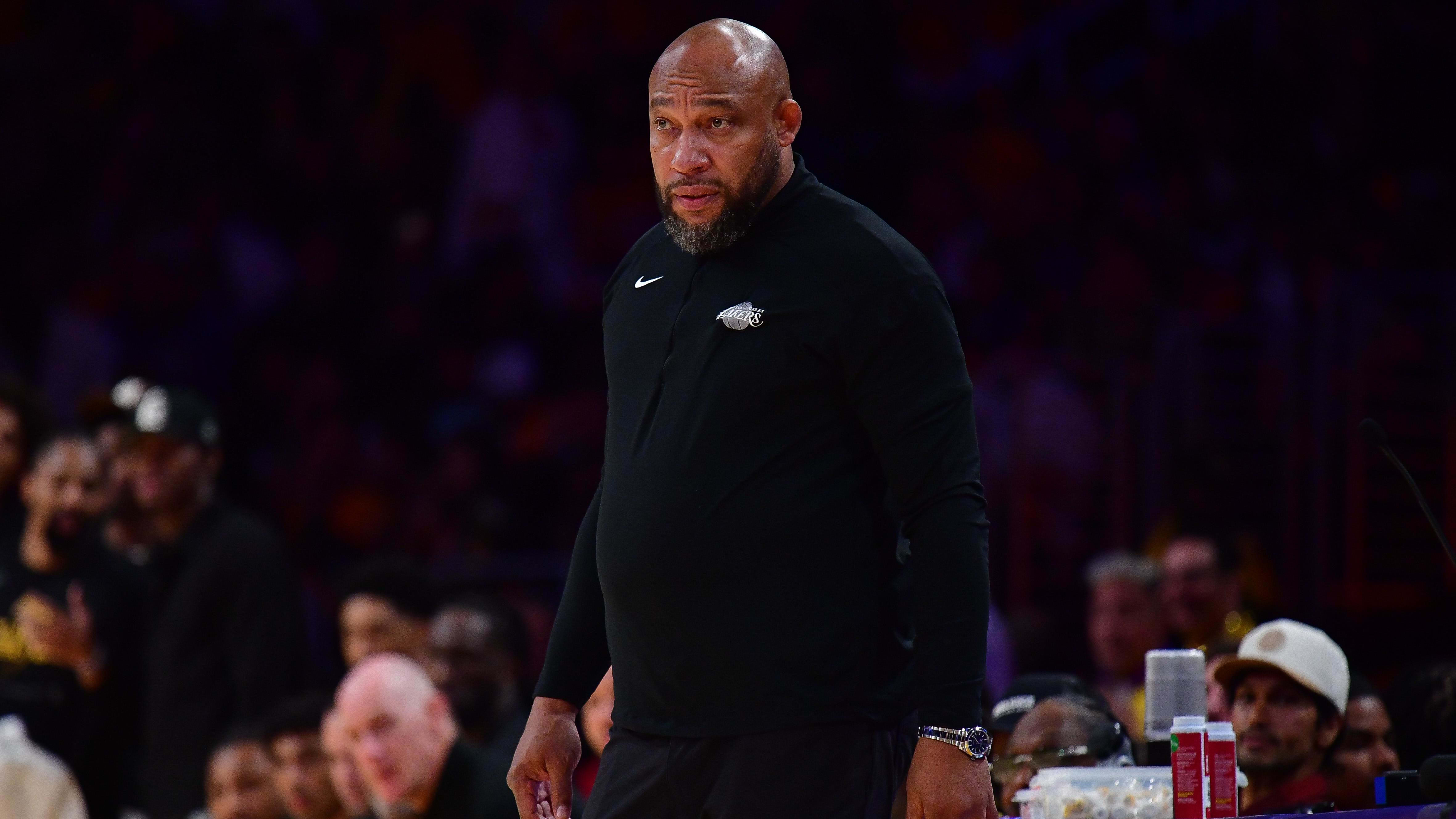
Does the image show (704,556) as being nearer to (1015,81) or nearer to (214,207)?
(1015,81)

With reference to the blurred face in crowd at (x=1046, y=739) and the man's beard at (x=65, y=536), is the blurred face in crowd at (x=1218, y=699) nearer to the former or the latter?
the blurred face in crowd at (x=1046, y=739)

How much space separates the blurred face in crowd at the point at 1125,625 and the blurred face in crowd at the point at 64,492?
12.0 ft

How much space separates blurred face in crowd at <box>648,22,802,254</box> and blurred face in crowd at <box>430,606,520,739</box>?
371 centimetres

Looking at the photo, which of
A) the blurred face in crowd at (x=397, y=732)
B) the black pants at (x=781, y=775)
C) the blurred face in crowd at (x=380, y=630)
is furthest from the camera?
the blurred face in crowd at (x=380, y=630)

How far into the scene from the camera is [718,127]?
278 cm

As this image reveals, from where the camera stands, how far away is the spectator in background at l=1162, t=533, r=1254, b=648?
252 inches

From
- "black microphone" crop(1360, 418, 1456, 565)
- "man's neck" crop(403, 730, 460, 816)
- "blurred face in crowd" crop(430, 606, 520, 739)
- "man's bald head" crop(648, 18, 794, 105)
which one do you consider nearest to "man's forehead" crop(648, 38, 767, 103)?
"man's bald head" crop(648, 18, 794, 105)

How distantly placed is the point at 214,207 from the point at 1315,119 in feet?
17.4

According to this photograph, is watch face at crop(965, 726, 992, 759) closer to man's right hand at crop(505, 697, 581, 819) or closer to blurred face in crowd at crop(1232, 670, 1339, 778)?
man's right hand at crop(505, 697, 581, 819)

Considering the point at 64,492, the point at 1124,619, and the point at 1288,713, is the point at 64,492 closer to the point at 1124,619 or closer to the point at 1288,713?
the point at 1124,619

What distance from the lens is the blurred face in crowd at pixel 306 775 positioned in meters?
6.08

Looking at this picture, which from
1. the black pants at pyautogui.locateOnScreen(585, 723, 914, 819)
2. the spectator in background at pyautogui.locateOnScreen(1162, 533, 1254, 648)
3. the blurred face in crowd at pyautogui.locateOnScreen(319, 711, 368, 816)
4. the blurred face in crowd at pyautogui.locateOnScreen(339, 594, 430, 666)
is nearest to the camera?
the black pants at pyautogui.locateOnScreen(585, 723, 914, 819)

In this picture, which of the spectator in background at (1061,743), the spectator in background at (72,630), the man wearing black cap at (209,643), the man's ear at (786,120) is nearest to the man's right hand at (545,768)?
the man's ear at (786,120)

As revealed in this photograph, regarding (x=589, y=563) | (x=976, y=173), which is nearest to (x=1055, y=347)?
(x=976, y=173)
